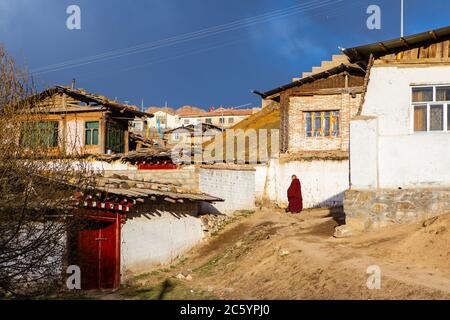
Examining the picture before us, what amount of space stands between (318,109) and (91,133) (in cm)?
1292

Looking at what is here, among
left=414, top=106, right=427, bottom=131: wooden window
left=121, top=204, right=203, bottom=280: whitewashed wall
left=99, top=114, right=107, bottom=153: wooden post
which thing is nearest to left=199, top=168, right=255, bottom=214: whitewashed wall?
left=121, top=204, right=203, bottom=280: whitewashed wall

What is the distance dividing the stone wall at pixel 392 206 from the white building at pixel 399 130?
25 mm

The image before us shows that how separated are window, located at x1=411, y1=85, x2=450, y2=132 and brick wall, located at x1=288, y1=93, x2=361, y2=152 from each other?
11218mm

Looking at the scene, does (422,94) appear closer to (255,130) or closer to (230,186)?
(230,186)

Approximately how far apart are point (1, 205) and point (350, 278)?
702cm

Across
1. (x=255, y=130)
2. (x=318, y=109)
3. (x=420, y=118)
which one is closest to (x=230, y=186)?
(x=318, y=109)

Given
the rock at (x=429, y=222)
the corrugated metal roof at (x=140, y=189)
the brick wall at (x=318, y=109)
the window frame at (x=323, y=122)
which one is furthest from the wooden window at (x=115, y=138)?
the rock at (x=429, y=222)

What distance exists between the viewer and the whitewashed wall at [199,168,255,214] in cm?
2403

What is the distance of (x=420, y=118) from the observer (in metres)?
15.7

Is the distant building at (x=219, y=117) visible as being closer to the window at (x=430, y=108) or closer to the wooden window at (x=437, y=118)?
the window at (x=430, y=108)

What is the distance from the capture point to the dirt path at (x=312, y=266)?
1124 cm

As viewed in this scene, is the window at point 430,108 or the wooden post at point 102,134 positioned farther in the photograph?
the wooden post at point 102,134
